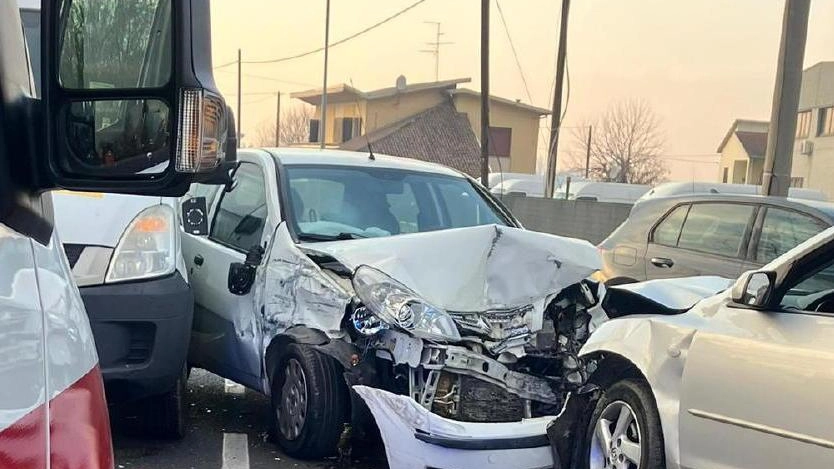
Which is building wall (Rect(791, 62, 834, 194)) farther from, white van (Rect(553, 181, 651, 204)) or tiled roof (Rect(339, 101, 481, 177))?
tiled roof (Rect(339, 101, 481, 177))

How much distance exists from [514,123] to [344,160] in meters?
45.7

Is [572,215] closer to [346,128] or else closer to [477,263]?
[477,263]

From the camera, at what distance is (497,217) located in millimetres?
5578

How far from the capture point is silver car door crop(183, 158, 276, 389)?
16.3 ft

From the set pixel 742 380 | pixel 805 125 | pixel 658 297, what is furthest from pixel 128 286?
Result: pixel 805 125

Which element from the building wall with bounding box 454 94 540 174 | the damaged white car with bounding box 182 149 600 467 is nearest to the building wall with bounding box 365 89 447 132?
the building wall with bounding box 454 94 540 174

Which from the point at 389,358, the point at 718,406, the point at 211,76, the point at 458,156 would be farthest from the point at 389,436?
the point at 458,156

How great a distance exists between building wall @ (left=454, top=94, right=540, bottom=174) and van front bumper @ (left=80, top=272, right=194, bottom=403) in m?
45.7

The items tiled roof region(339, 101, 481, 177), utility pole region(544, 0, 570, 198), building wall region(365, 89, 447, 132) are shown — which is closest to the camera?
utility pole region(544, 0, 570, 198)

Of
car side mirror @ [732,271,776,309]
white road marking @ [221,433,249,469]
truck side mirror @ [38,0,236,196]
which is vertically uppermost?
truck side mirror @ [38,0,236,196]

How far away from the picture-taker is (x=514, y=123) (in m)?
50.4

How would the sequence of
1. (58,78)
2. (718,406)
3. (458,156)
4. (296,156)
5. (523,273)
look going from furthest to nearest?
(458,156) → (296,156) → (523,273) → (718,406) → (58,78)

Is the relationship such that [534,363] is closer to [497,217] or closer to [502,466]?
[502,466]

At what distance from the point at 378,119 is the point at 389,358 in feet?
150
